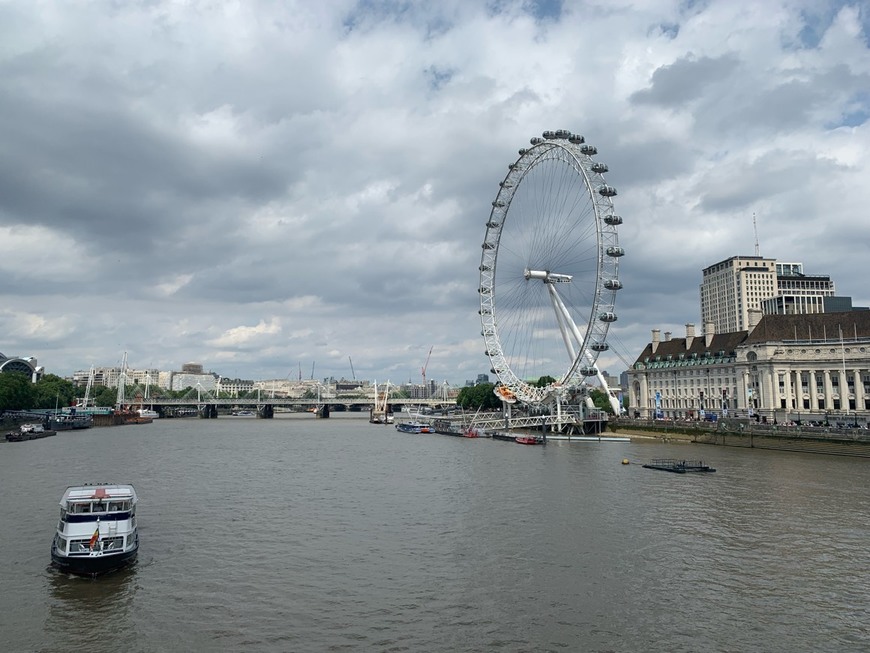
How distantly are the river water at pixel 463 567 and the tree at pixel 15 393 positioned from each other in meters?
79.3

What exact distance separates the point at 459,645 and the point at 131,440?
7970 cm

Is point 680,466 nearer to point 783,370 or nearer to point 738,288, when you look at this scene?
point 783,370

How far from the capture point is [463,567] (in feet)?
79.3

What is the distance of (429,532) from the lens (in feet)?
97.6

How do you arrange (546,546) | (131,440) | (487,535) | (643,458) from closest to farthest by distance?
(546,546) → (487,535) → (643,458) → (131,440)

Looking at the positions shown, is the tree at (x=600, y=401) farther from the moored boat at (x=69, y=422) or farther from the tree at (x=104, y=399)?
the tree at (x=104, y=399)

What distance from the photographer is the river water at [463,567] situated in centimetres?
1820

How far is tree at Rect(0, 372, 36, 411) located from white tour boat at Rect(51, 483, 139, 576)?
334ft

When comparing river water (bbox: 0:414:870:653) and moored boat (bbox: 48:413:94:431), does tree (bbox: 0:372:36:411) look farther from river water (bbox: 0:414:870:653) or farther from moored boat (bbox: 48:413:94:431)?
river water (bbox: 0:414:870:653)

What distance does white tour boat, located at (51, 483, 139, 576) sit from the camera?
23391 millimetres

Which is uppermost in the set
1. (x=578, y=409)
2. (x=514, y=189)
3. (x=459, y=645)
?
(x=514, y=189)

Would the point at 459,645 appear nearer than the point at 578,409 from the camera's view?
Yes

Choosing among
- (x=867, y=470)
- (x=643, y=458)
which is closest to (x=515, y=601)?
(x=867, y=470)

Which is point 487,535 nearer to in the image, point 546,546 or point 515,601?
point 546,546
